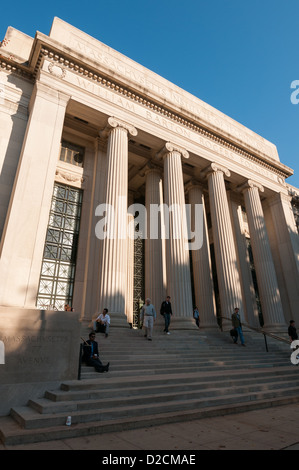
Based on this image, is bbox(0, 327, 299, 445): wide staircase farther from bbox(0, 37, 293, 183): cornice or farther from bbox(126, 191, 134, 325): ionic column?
bbox(0, 37, 293, 183): cornice

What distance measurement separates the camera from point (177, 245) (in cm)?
1412

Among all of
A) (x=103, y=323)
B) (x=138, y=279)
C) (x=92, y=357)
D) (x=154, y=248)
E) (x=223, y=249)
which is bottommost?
(x=92, y=357)

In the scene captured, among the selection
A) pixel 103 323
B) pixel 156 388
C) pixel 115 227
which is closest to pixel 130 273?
pixel 115 227

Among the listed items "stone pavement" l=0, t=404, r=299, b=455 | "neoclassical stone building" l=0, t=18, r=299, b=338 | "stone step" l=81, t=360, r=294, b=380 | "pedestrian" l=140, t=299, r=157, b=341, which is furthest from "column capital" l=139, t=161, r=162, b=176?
"stone pavement" l=0, t=404, r=299, b=455

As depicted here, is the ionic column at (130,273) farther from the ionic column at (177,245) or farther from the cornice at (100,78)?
the cornice at (100,78)

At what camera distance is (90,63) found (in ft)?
45.6

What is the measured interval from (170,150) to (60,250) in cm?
859

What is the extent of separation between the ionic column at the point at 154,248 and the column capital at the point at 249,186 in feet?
22.2

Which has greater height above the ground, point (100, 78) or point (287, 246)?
point (100, 78)

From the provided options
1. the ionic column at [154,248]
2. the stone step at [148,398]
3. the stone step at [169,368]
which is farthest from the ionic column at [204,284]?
the stone step at [148,398]

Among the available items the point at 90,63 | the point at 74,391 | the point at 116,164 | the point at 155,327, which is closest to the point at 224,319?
the point at 155,327

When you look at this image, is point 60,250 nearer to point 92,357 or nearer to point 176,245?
point 176,245

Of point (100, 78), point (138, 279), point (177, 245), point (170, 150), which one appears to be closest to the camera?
point (177, 245)
